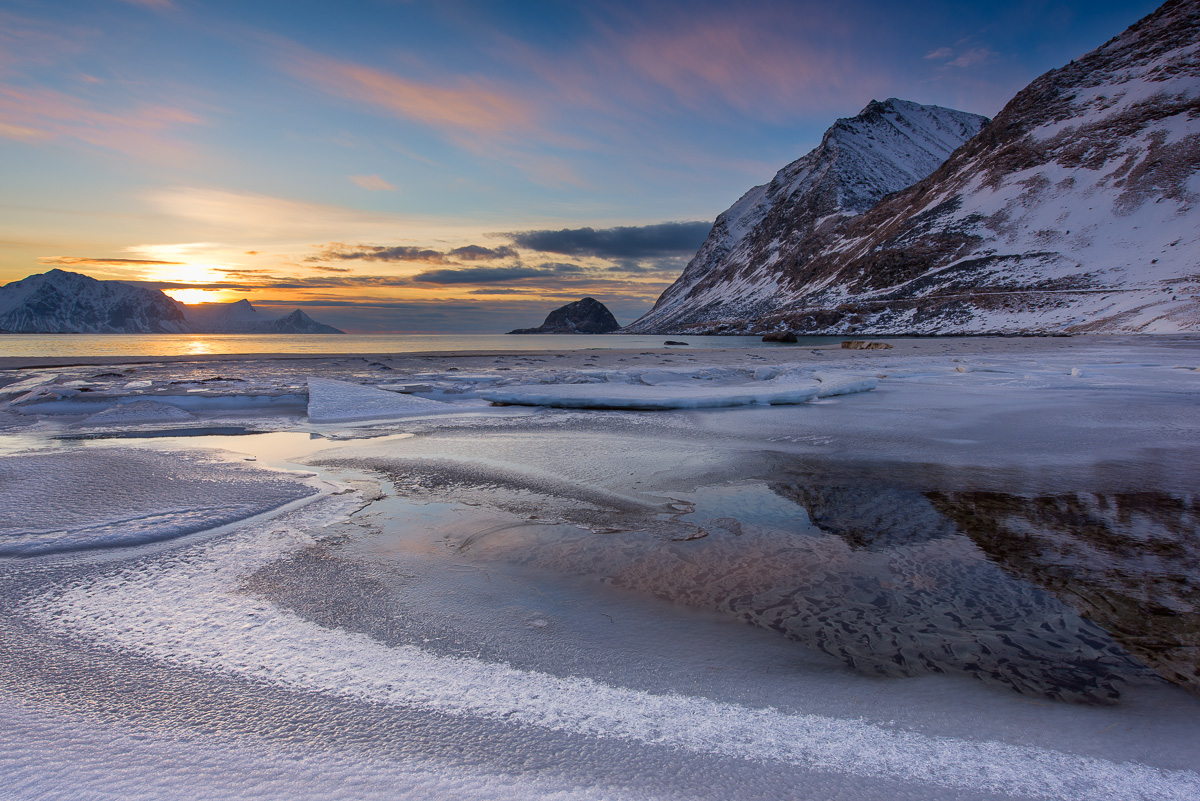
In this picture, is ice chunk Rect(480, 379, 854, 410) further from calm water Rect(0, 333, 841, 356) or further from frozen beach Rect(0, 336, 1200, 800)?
calm water Rect(0, 333, 841, 356)

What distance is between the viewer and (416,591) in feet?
10.1

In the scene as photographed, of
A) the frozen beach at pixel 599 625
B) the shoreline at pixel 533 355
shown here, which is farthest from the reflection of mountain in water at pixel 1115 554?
the shoreline at pixel 533 355

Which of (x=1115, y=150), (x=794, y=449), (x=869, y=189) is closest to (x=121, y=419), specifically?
(x=794, y=449)

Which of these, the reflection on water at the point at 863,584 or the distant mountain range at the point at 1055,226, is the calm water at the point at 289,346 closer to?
the distant mountain range at the point at 1055,226

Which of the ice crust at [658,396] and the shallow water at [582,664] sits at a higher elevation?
the ice crust at [658,396]

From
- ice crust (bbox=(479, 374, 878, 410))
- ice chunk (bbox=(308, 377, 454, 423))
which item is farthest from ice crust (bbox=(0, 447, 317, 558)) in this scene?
ice crust (bbox=(479, 374, 878, 410))

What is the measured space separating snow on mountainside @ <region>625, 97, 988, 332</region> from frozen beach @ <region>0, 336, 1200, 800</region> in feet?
463

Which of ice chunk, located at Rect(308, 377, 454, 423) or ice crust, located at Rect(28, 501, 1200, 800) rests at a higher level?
ice chunk, located at Rect(308, 377, 454, 423)

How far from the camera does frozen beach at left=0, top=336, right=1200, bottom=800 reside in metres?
1.80

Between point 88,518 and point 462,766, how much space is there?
3.97m

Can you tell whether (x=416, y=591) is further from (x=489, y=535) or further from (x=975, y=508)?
(x=975, y=508)

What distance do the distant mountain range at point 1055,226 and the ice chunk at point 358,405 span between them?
6338 cm

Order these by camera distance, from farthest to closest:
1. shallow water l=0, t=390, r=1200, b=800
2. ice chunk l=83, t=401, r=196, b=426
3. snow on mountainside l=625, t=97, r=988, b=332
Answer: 1. snow on mountainside l=625, t=97, r=988, b=332
2. ice chunk l=83, t=401, r=196, b=426
3. shallow water l=0, t=390, r=1200, b=800

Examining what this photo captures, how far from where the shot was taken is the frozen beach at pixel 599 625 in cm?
180
